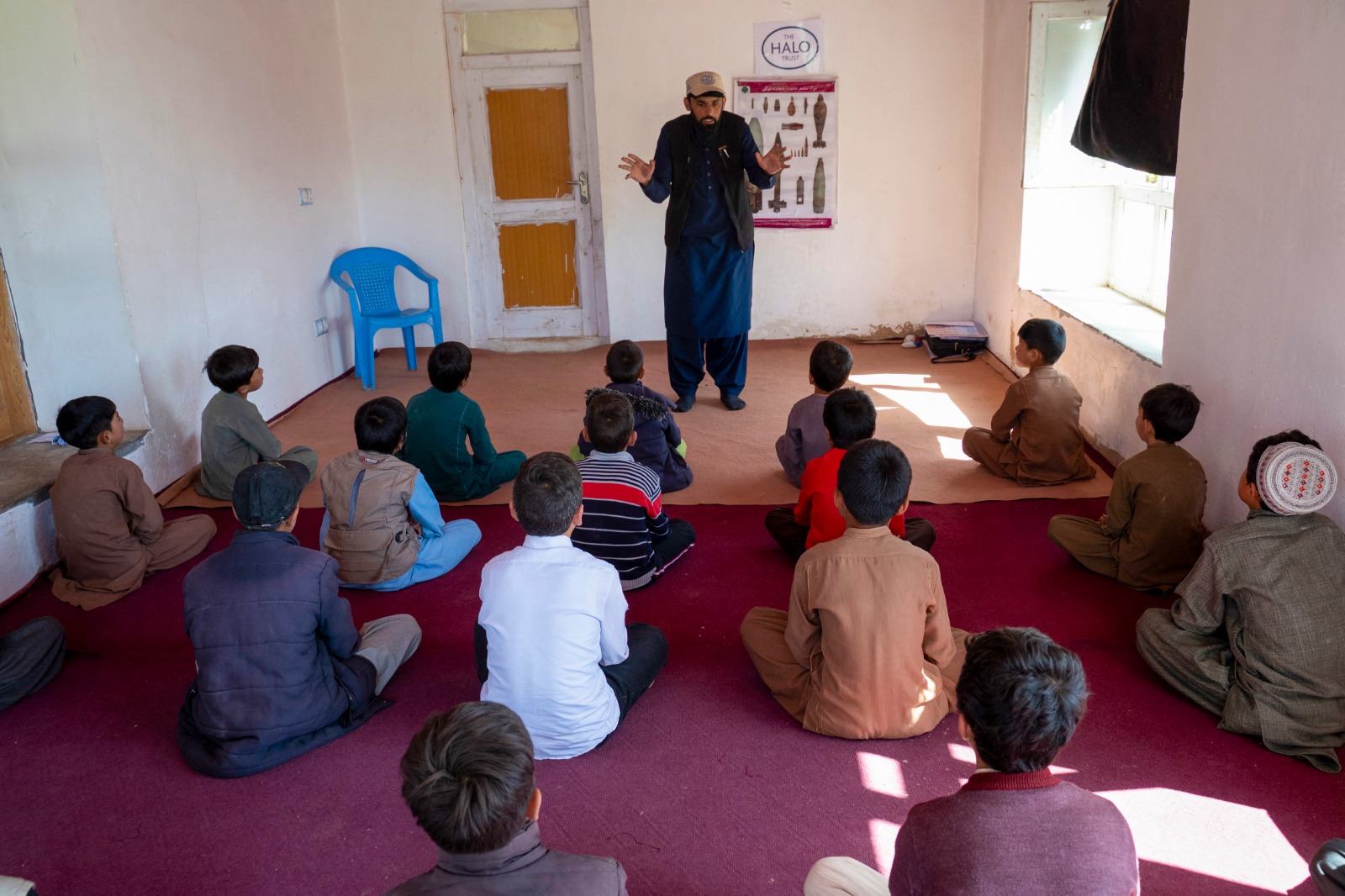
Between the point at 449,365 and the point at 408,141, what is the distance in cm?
Answer: 332

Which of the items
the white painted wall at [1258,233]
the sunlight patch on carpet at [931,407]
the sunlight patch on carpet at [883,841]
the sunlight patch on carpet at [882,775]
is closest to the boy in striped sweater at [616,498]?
the sunlight patch on carpet at [882,775]

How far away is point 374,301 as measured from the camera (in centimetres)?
675

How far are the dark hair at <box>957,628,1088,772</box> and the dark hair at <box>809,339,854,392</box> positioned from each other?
2583 millimetres

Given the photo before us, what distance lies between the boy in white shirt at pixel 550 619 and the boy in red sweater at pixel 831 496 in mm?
945

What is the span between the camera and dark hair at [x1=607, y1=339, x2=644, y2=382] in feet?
14.0

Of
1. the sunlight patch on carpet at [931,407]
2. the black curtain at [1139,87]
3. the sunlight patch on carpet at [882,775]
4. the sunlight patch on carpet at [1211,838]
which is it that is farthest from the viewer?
the sunlight patch on carpet at [931,407]

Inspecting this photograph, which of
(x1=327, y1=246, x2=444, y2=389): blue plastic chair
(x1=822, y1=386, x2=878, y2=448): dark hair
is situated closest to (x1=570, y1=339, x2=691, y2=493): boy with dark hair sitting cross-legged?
(x1=822, y1=386, x2=878, y2=448): dark hair

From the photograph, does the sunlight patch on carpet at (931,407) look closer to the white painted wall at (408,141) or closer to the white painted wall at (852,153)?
the white painted wall at (852,153)

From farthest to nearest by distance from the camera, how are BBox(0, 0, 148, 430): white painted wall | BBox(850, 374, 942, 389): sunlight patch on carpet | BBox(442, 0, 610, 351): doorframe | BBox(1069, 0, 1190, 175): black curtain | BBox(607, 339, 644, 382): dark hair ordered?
BBox(442, 0, 610, 351): doorframe
BBox(850, 374, 942, 389): sunlight patch on carpet
BBox(607, 339, 644, 382): dark hair
BBox(1069, 0, 1190, 175): black curtain
BBox(0, 0, 148, 430): white painted wall

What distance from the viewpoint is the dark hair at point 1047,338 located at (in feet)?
13.7

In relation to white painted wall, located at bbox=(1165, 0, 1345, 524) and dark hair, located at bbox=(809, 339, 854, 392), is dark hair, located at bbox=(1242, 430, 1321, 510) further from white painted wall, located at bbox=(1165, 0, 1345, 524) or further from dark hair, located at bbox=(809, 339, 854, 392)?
dark hair, located at bbox=(809, 339, 854, 392)

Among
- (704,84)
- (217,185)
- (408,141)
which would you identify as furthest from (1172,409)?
(408,141)

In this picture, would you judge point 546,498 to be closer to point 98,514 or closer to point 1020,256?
point 98,514

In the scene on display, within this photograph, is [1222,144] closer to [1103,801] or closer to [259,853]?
[1103,801]
